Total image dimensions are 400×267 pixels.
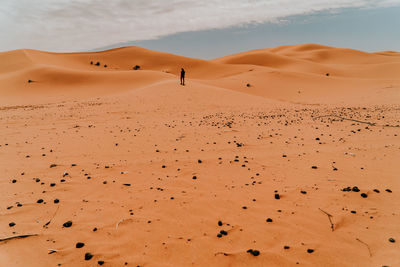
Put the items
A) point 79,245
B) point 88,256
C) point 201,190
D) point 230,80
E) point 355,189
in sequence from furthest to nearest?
point 230,80 < point 201,190 < point 355,189 < point 79,245 < point 88,256

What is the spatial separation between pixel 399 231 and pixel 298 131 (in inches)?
244

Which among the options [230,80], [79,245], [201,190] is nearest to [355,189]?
[201,190]

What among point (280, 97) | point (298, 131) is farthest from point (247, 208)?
point (280, 97)

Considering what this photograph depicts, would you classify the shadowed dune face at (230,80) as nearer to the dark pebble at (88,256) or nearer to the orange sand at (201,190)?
the orange sand at (201,190)

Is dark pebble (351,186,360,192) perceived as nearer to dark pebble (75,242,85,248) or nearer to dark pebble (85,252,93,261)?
dark pebble (85,252,93,261)

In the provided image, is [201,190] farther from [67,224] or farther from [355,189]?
[355,189]

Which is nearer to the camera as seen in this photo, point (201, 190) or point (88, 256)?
point (88, 256)

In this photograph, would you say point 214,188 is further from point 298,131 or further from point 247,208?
point 298,131

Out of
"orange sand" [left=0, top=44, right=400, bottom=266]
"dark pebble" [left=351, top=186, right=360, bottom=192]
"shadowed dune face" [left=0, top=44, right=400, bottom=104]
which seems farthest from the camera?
"shadowed dune face" [left=0, top=44, right=400, bottom=104]

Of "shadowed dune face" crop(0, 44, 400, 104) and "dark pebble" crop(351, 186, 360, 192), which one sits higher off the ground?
"shadowed dune face" crop(0, 44, 400, 104)

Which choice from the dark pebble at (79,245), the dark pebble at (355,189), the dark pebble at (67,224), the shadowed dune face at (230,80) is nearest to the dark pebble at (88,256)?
the dark pebble at (79,245)

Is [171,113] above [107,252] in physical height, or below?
above

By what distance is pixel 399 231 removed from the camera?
3.68 m

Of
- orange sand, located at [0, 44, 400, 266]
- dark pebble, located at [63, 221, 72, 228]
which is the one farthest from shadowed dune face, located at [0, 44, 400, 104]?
→ dark pebble, located at [63, 221, 72, 228]
